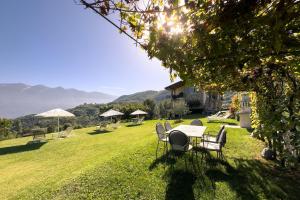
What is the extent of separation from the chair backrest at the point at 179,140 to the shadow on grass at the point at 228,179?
78 centimetres

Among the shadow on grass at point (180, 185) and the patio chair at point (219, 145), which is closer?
the shadow on grass at point (180, 185)

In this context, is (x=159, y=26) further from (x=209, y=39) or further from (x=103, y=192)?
(x=103, y=192)

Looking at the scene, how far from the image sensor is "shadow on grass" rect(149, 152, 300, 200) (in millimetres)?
5789

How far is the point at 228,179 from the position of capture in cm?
667

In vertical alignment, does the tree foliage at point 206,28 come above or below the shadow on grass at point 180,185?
above

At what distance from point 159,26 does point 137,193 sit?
15.6 ft

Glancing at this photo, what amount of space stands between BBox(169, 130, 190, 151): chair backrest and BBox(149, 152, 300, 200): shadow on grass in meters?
0.78

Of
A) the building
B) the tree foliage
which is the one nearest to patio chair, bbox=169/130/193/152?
the tree foliage

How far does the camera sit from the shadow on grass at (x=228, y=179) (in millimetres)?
5789

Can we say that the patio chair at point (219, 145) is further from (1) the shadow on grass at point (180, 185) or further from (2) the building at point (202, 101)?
(2) the building at point (202, 101)

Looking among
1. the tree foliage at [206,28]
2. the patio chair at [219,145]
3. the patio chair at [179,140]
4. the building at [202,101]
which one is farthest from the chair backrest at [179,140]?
the building at [202,101]

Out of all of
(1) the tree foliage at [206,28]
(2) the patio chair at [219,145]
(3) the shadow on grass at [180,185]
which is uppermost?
(1) the tree foliage at [206,28]

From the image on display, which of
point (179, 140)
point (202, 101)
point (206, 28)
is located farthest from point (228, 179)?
point (202, 101)

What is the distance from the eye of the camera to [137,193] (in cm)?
579
